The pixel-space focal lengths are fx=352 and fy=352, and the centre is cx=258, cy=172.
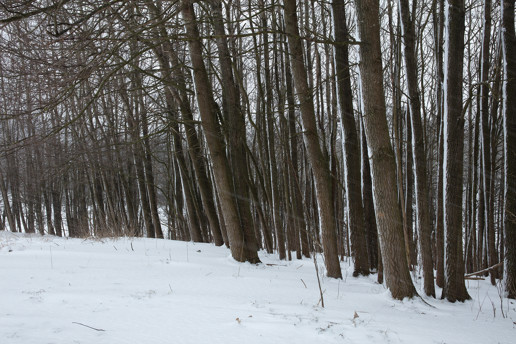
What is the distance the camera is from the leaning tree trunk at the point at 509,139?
601 centimetres

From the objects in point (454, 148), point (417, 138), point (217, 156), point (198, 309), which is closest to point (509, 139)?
point (417, 138)

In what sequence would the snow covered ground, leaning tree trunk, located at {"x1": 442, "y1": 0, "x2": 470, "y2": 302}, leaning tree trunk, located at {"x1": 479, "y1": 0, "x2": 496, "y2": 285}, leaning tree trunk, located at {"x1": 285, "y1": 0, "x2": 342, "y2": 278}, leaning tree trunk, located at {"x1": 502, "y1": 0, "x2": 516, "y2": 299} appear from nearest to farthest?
the snow covered ground, leaning tree trunk, located at {"x1": 442, "y1": 0, "x2": 470, "y2": 302}, leaning tree trunk, located at {"x1": 285, "y1": 0, "x2": 342, "y2": 278}, leaning tree trunk, located at {"x1": 502, "y1": 0, "x2": 516, "y2": 299}, leaning tree trunk, located at {"x1": 479, "y1": 0, "x2": 496, "y2": 285}

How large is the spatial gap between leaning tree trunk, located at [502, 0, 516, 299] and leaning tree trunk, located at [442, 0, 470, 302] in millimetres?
1422

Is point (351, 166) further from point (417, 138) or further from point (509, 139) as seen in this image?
point (509, 139)

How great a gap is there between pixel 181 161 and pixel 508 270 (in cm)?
912

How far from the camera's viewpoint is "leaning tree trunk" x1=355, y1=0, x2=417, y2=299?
439cm

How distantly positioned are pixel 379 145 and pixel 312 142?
170 centimetres

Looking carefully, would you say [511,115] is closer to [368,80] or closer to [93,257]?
[368,80]

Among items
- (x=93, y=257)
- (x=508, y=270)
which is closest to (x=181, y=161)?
(x=93, y=257)

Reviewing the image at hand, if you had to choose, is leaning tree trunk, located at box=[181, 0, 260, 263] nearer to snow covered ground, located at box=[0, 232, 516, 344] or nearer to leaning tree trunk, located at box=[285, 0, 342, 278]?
snow covered ground, located at box=[0, 232, 516, 344]

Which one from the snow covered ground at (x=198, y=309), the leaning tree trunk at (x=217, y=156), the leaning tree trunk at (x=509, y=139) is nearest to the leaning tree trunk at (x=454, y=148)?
the snow covered ground at (x=198, y=309)

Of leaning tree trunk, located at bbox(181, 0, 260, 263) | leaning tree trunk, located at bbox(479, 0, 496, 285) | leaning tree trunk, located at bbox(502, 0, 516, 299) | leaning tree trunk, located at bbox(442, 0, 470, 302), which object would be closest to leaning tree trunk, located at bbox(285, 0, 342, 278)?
leaning tree trunk, located at bbox(181, 0, 260, 263)

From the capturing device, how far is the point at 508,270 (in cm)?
608

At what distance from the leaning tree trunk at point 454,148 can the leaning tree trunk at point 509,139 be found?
4.67 feet
